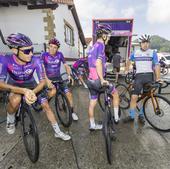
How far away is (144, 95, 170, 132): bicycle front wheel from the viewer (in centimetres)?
426

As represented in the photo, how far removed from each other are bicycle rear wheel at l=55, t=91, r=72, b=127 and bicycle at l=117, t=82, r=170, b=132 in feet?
5.78

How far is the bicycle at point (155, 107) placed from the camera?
427 centimetres

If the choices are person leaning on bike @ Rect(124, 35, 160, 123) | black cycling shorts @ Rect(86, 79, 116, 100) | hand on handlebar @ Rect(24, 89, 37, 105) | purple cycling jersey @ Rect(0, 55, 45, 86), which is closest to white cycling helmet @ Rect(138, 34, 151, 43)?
person leaning on bike @ Rect(124, 35, 160, 123)

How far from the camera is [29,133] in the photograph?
10.8ft

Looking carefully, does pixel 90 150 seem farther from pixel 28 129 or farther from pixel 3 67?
pixel 3 67

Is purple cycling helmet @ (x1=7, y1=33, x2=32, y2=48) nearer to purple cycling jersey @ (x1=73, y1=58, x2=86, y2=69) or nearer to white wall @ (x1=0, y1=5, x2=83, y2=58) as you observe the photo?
white wall @ (x1=0, y1=5, x2=83, y2=58)

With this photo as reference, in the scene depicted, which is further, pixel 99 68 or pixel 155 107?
pixel 155 107

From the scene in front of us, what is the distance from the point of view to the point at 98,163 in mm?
3160

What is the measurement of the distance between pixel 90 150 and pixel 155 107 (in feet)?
5.72

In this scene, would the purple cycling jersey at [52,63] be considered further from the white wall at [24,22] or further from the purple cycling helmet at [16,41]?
the white wall at [24,22]

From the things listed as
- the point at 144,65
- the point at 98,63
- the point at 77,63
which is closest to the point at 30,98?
the point at 98,63

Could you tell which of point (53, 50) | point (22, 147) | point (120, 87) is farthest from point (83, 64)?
point (22, 147)

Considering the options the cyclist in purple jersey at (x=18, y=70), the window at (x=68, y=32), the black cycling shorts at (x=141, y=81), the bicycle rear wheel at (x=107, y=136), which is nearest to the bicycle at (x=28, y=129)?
the cyclist in purple jersey at (x=18, y=70)

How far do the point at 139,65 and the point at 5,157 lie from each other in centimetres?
332
